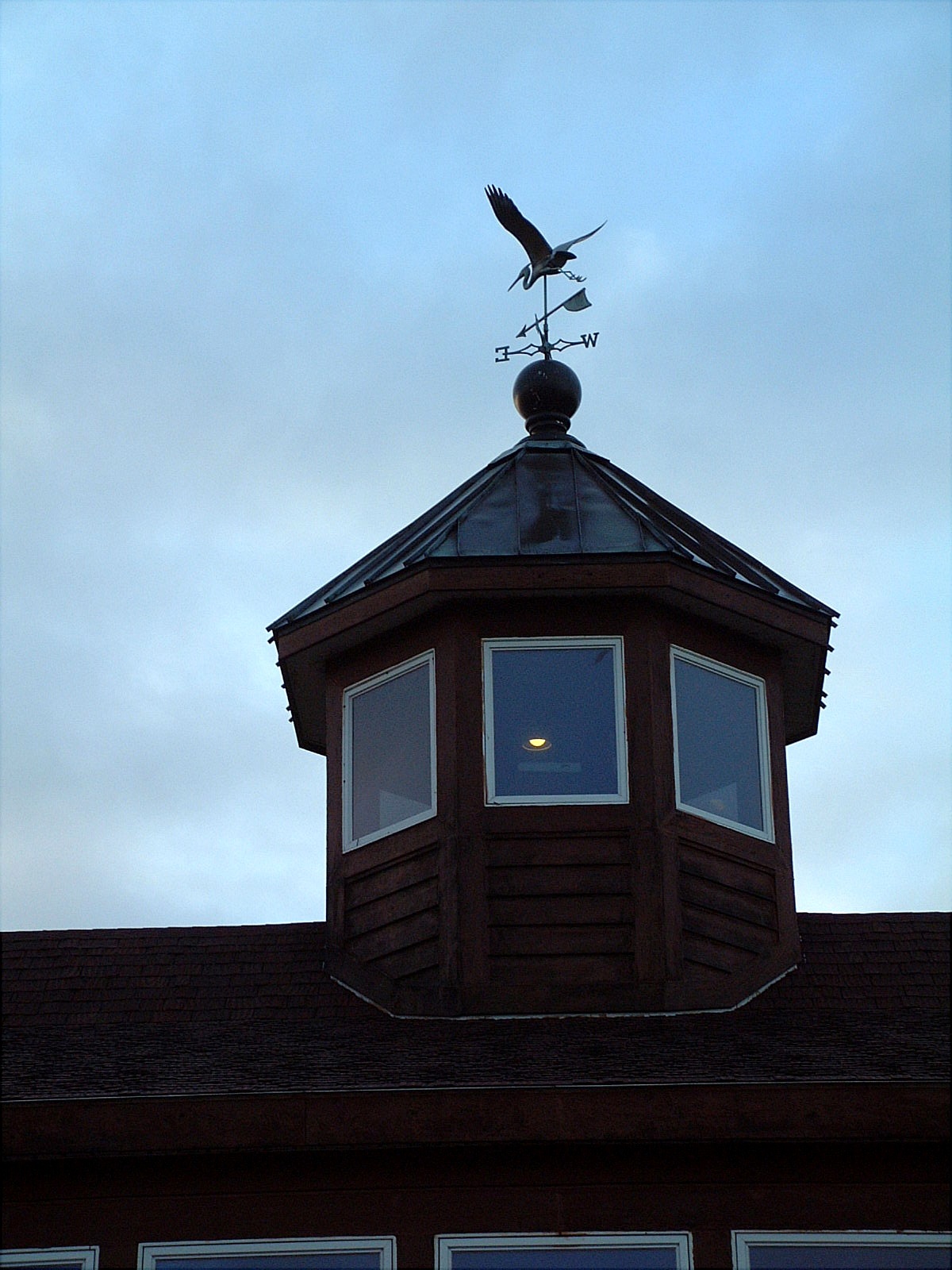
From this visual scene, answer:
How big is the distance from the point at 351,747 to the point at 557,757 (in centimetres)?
139

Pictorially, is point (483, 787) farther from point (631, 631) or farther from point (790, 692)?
point (790, 692)

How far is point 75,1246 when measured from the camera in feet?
28.6

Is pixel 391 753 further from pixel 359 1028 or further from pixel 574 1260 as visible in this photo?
pixel 574 1260

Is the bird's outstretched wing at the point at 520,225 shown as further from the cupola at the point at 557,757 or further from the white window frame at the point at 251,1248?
the white window frame at the point at 251,1248

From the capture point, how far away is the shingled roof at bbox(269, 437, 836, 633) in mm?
11531

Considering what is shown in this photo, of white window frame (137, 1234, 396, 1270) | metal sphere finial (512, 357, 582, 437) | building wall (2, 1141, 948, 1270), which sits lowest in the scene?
white window frame (137, 1234, 396, 1270)

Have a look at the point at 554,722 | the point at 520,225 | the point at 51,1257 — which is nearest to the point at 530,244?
the point at 520,225

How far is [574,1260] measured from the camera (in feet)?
28.2

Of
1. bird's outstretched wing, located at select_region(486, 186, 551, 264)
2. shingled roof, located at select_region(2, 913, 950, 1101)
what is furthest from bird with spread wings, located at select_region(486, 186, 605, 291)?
shingled roof, located at select_region(2, 913, 950, 1101)

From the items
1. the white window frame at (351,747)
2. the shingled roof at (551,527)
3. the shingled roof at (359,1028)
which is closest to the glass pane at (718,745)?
the shingled roof at (551,527)

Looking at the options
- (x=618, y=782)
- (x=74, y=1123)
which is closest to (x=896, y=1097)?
(x=618, y=782)

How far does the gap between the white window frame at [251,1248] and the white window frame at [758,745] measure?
3.30 m

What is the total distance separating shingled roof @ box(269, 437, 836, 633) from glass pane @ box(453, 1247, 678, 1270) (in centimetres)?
412

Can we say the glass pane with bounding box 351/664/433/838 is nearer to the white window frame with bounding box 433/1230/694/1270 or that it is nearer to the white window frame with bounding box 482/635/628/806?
the white window frame with bounding box 482/635/628/806
